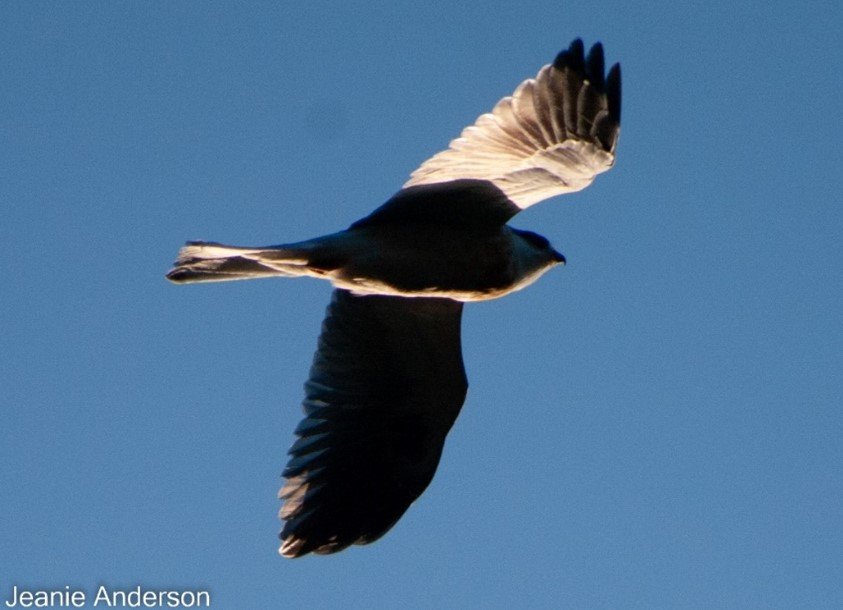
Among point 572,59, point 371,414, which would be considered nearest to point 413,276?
point 572,59

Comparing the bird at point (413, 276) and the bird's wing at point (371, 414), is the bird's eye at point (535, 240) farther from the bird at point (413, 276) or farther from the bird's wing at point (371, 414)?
the bird's wing at point (371, 414)

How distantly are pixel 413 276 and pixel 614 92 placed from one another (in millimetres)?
1319

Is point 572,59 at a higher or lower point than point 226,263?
higher

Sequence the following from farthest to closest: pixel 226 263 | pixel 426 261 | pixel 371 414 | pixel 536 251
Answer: pixel 371 414, pixel 536 251, pixel 426 261, pixel 226 263

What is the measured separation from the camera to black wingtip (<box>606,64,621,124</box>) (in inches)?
268

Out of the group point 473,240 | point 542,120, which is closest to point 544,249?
point 473,240

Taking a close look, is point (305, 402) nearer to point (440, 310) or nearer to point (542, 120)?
point (440, 310)

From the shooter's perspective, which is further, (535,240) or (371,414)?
(371,414)

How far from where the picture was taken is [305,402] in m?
8.45

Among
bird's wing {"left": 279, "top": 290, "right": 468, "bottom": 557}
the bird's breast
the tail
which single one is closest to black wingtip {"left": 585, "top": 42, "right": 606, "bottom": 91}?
the bird's breast

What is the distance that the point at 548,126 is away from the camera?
22.3 feet

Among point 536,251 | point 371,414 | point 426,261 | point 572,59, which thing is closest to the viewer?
point 572,59

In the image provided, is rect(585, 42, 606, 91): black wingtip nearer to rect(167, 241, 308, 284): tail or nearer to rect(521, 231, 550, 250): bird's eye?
rect(521, 231, 550, 250): bird's eye

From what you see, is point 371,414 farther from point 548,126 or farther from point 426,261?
point 548,126
